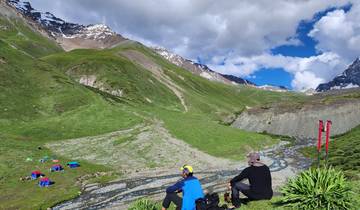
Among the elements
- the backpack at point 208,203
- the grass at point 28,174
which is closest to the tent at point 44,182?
the grass at point 28,174

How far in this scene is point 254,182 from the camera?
67.2 ft

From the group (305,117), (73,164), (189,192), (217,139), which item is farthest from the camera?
(305,117)

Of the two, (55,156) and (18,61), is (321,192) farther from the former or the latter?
(18,61)

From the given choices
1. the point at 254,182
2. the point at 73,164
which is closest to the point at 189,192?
the point at 254,182

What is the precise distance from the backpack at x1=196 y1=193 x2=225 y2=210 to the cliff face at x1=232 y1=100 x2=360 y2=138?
115 m

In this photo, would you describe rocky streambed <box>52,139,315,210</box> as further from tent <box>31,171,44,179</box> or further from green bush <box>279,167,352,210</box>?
green bush <box>279,167,352,210</box>

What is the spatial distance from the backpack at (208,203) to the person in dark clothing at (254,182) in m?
1.64

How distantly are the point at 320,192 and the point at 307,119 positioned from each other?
126909 mm

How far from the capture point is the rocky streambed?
48.1 meters

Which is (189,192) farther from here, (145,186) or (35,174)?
(35,174)

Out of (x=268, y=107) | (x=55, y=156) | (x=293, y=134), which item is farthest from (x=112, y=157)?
(x=268, y=107)

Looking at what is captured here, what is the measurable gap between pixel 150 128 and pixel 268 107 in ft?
223

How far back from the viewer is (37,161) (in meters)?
68.6

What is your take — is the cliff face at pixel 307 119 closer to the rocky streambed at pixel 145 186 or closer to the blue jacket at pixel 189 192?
the rocky streambed at pixel 145 186
